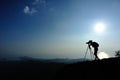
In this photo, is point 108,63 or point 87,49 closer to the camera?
point 108,63

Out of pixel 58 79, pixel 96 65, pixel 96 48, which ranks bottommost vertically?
pixel 58 79

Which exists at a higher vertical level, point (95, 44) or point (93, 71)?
point (95, 44)

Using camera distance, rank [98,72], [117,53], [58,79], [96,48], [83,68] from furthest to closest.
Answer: [117,53] < [96,48] < [58,79] < [83,68] < [98,72]

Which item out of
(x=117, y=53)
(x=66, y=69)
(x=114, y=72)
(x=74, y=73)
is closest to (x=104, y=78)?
(x=114, y=72)

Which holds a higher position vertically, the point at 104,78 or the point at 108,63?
the point at 108,63

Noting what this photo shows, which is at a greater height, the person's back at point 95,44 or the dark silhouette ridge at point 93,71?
the person's back at point 95,44

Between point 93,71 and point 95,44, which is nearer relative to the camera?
point 93,71

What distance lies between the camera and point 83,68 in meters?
23.0

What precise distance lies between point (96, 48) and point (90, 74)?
8.06 metres

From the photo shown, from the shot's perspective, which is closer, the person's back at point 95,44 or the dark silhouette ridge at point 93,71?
the dark silhouette ridge at point 93,71

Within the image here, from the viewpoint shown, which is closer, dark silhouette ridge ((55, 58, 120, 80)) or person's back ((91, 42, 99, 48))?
dark silhouette ridge ((55, 58, 120, 80))

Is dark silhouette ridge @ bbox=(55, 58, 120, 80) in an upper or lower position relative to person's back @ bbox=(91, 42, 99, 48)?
lower

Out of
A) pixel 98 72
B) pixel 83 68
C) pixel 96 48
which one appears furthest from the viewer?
pixel 96 48

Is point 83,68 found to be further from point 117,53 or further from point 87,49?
point 117,53
